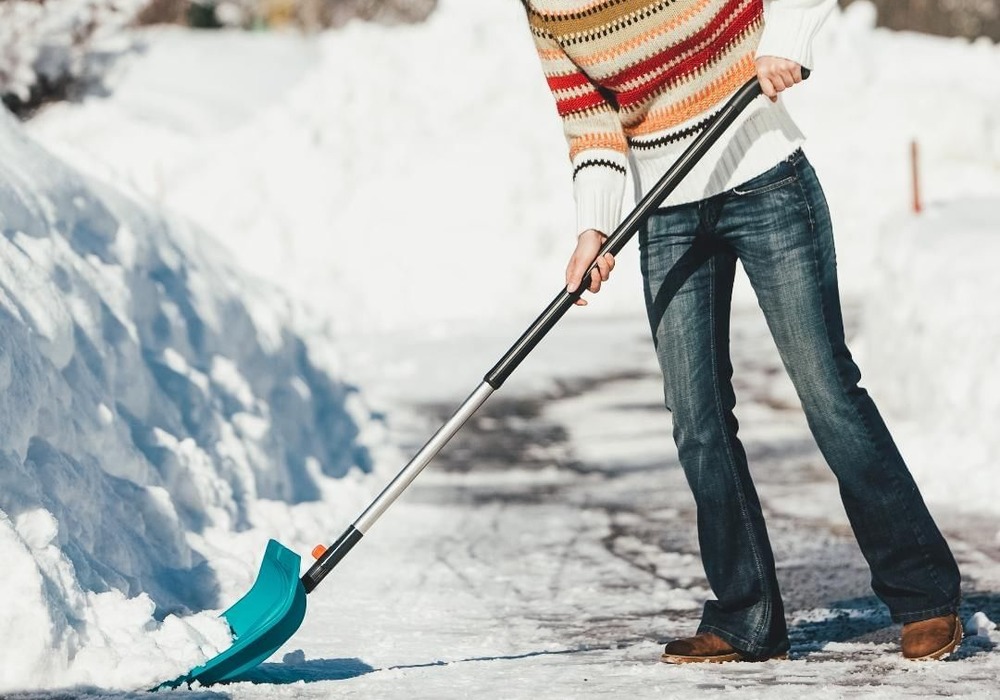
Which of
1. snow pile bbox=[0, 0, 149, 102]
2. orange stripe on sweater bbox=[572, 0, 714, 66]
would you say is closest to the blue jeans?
orange stripe on sweater bbox=[572, 0, 714, 66]

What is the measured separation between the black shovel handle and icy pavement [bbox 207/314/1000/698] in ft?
2.55

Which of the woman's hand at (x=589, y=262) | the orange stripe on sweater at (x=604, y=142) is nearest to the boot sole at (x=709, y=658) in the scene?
the woman's hand at (x=589, y=262)

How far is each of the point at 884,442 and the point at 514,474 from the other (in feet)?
13.0

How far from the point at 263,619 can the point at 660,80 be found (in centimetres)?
164

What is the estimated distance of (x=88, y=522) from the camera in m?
4.13

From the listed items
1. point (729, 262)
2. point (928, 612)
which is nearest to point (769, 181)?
point (729, 262)

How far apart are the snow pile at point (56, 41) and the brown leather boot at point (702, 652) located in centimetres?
1925

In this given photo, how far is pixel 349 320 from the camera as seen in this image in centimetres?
1499

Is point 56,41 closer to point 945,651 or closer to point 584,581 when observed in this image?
point 584,581

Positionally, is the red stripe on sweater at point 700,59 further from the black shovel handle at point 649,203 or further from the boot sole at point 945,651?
the boot sole at point 945,651

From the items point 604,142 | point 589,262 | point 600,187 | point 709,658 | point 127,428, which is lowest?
point 127,428

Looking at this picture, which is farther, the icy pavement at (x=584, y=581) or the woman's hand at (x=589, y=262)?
the woman's hand at (x=589, y=262)

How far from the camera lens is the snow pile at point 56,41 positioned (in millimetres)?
21078

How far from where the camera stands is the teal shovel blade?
342 cm
